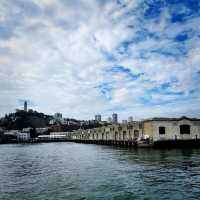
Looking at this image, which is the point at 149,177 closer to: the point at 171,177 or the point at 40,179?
the point at 171,177

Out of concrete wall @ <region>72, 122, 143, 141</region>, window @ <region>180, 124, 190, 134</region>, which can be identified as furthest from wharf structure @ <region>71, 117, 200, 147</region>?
concrete wall @ <region>72, 122, 143, 141</region>

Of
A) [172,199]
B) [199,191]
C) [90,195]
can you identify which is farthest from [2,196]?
[199,191]

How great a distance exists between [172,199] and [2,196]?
1132 cm

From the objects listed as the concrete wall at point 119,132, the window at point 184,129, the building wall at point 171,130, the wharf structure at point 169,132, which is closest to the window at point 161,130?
the wharf structure at point 169,132

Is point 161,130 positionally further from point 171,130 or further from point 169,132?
point 171,130

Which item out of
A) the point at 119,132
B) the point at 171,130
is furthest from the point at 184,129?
the point at 119,132

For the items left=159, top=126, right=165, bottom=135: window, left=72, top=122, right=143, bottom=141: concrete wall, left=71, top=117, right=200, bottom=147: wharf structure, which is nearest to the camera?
left=71, top=117, right=200, bottom=147: wharf structure

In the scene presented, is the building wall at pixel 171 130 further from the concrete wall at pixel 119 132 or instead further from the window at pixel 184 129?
the concrete wall at pixel 119 132

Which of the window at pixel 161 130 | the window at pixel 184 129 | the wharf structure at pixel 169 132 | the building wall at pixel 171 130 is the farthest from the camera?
the window at pixel 184 129

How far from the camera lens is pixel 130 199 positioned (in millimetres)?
18953

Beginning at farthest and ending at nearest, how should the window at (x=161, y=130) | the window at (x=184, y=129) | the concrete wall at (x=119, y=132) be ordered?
the concrete wall at (x=119, y=132) < the window at (x=184, y=129) < the window at (x=161, y=130)

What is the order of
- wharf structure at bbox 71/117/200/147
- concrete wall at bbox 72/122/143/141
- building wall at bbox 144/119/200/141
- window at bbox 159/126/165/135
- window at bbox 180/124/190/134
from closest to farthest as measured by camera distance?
1. wharf structure at bbox 71/117/200/147
2. building wall at bbox 144/119/200/141
3. window at bbox 159/126/165/135
4. window at bbox 180/124/190/134
5. concrete wall at bbox 72/122/143/141

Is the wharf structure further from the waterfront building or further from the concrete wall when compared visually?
the concrete wall

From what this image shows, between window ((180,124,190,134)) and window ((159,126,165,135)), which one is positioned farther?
window ((180,124,190,134))
